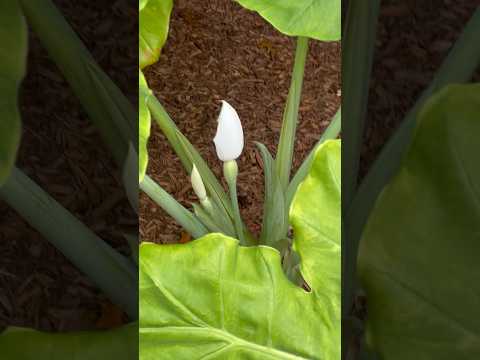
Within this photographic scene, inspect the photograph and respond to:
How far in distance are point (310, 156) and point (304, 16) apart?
0.50 feet

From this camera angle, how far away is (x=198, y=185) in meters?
0.69

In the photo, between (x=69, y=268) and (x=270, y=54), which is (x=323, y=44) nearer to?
(x=270, y=54)

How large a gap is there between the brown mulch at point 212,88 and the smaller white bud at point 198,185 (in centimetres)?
1

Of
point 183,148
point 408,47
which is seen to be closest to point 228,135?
point 183,148

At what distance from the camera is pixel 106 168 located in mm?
719

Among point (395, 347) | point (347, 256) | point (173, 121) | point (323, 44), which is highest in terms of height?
point (323, 44)

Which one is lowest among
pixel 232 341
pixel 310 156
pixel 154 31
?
pixel 232 341

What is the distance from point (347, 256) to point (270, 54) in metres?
0.29

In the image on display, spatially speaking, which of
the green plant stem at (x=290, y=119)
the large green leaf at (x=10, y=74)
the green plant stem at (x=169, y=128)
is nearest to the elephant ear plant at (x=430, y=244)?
the green plant stem at (x=290, y=119)

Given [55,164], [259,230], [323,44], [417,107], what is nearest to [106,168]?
[55,164]

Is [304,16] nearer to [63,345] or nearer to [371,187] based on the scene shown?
[371,187]

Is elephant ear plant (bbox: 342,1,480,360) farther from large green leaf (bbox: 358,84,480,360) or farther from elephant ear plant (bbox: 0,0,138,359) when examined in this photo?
elephant ear plant (bbox: 0,0,138,359)

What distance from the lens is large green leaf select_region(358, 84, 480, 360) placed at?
0.69 meters

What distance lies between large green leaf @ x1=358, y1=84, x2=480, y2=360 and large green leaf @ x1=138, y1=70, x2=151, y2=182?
0.25 m
